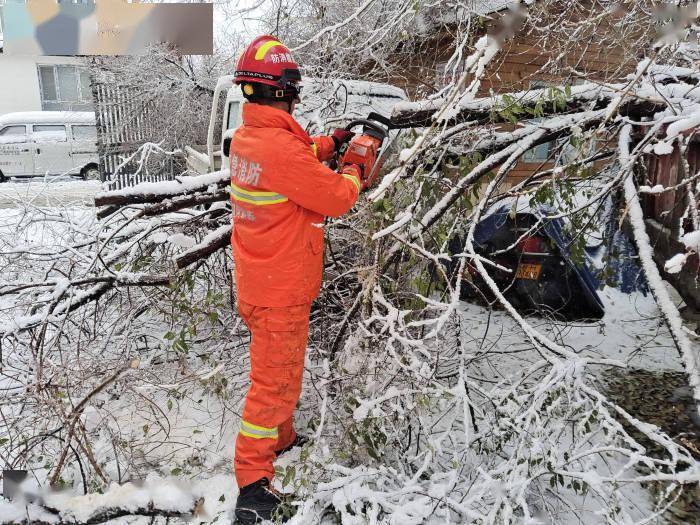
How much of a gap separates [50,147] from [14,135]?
3.06 feet

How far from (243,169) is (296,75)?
20.6 inches

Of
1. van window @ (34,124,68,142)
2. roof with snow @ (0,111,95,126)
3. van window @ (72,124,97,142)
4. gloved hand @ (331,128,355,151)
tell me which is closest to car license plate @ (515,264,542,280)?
gloved hand @ (331,128,355,151)

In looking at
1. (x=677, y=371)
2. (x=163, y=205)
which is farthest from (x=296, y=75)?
(x=677, y=371)

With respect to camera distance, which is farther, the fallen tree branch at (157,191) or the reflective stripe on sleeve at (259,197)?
the fallen tree branch at (157,191)

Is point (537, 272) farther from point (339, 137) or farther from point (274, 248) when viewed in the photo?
point (274, 248)

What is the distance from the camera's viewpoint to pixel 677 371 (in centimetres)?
399

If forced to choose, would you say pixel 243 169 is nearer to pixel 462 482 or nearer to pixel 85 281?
pixel 85 281

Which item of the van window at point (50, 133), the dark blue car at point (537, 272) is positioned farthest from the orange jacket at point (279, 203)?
the van window at point (50, 133)

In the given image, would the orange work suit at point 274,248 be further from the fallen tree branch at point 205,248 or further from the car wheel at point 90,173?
the car wheel at point 90,173

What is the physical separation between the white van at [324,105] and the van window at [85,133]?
28.3 ft

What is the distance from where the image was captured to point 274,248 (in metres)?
2.48

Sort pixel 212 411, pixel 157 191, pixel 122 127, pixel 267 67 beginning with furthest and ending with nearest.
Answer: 1. pixel 122 127
2. pixel 212 411
3. pixel 157 191
4. pixel 267 67

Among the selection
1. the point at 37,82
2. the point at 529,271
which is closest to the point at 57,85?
the point at 37,82

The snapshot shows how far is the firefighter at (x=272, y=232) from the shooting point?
7.75 feet
